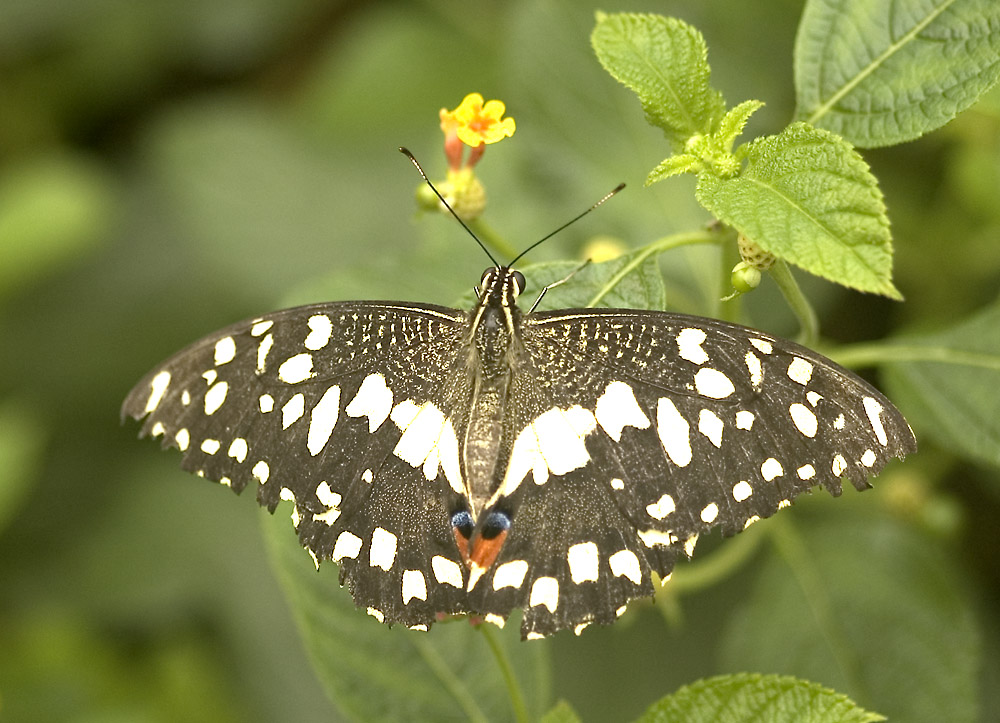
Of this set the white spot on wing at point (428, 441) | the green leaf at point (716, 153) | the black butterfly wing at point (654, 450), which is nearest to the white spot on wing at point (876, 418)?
the black butterfly wing at point (654, 450)

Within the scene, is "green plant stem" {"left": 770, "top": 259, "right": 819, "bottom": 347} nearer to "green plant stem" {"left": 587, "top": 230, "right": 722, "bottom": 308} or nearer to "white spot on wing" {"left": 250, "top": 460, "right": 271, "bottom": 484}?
"green plant stem" {"left": 587, "top": 230, "right": 722, "bottom": 308}

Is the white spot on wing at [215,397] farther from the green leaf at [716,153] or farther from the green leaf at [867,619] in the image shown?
the green leaf at [867,619]

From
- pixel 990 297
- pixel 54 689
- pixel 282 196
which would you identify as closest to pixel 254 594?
pixel 54 689

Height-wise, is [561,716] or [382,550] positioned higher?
[382,550]

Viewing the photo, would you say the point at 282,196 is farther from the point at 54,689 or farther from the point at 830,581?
the point at 830,581

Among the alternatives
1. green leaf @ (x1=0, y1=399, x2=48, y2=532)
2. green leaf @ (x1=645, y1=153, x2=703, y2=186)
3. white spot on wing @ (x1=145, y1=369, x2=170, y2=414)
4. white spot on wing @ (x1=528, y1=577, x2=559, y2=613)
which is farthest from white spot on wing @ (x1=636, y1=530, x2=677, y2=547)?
green leaf @ (x1=0, y1=399, x2=48, y2=532)

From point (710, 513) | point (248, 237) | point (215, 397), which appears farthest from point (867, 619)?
point (248, 237)

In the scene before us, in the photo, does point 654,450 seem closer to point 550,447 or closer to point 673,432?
point 673,432
